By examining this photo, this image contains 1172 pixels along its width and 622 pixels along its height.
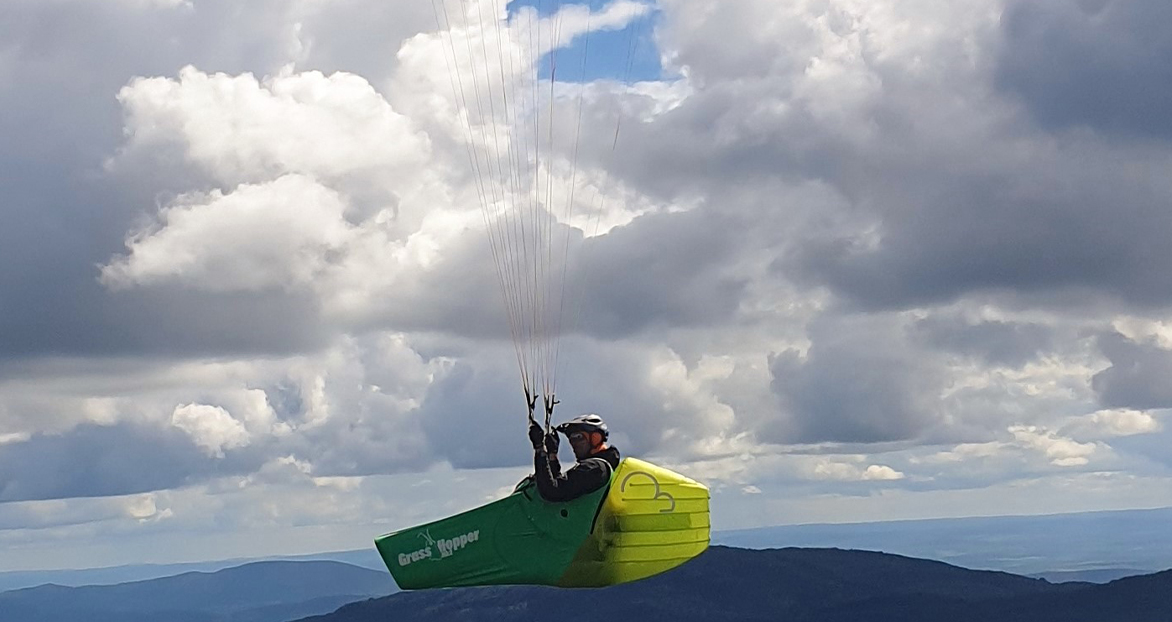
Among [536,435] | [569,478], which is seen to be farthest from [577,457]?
[536,435]

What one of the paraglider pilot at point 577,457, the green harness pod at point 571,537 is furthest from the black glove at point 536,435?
the green harness pod at point 571,537

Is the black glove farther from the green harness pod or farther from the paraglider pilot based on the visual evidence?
the green harness pod

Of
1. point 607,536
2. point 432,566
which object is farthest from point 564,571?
point 432,566

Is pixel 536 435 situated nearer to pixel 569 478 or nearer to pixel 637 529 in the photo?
pixel 569 478

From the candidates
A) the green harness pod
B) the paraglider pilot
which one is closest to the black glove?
the paraglider pilot

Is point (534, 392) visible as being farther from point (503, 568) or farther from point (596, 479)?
point (503, 568)

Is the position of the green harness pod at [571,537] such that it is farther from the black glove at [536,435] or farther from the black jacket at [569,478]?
the black glove at [536,435]
